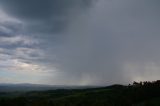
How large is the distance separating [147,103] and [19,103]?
8662cm

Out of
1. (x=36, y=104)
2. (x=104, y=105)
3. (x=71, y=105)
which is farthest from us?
(x=71, y=105)

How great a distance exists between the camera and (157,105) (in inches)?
6964

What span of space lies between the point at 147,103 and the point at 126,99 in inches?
736

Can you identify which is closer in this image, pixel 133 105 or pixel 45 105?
pixel 45 105

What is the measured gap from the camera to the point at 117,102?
187125 millimetres

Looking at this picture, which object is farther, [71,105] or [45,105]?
[71,105]

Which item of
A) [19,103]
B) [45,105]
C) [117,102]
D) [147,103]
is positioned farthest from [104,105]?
[19,103]

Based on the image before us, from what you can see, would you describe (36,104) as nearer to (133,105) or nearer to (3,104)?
(3,104)

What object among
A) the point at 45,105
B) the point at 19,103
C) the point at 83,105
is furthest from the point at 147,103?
the point at 19,103

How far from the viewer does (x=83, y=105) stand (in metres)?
187

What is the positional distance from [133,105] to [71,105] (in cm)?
4464

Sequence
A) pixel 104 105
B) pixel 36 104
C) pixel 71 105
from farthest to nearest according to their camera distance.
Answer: pixel 71 105
pixel 104 105
pixel 36 104

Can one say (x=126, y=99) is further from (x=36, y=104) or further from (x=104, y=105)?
(x=36, y=104)

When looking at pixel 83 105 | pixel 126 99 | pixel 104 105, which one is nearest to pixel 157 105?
pixel 126 99
